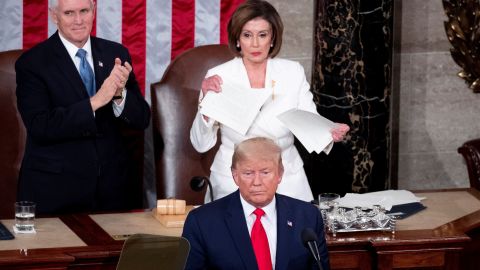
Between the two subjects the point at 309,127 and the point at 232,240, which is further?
the point at 309,127

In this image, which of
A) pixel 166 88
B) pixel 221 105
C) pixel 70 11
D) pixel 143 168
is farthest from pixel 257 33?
pixel 143 168

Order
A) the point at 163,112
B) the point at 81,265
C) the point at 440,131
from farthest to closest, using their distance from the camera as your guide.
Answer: the point at 440,131 → the point at 163,112 → the point at 81,265

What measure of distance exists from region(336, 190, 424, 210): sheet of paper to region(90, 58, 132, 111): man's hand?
1.33m

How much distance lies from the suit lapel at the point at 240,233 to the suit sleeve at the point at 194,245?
139mm

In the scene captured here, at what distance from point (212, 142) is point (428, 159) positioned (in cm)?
280

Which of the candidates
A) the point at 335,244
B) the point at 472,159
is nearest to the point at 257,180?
the point at 335,244

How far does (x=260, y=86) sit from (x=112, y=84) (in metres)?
0.82

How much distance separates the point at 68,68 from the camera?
633cm

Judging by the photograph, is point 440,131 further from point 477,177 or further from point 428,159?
point 477,177

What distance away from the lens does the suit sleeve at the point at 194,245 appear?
5.07 m

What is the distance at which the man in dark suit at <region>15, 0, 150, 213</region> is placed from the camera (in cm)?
620

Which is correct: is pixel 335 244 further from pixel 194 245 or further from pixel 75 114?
pixel 75 114

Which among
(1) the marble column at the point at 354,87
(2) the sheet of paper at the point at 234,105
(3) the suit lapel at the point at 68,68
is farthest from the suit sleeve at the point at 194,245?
(1) the marble column at the point at 354,87

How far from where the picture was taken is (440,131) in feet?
28.5
